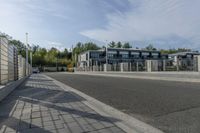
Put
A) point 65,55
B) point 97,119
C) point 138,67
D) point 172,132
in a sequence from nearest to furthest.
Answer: point 172,132 → point 97,119 → point 138,67 → point 65,55

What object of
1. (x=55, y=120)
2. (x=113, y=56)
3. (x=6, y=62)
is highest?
(x=113, y=56)

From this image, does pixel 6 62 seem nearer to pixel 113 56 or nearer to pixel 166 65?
pixel 166 65

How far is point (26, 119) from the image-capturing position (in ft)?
16.4

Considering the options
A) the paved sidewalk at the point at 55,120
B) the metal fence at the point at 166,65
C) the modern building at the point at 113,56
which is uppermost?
the modern building at the point at 113,56

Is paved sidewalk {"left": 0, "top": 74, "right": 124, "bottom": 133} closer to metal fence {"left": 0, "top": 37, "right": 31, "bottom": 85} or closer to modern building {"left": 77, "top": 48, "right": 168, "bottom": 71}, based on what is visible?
metal fence {"left": 0, "top": 37, "right": 31, "bottom": 85}

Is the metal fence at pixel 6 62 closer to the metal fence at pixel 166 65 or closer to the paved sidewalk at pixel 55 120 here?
the paved sidewalk at pixel 55 120

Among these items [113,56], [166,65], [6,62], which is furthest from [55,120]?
[113,56]

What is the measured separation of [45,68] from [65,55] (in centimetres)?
2741

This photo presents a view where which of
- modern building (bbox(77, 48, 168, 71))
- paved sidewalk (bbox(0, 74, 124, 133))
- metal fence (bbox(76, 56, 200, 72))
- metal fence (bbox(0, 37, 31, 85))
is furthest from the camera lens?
modern building (bbox(77, 48, 168, 71))

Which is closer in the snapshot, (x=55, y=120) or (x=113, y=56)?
(x=55, y=120)

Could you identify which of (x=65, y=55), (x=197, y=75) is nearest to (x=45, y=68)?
(x=65, y=55)

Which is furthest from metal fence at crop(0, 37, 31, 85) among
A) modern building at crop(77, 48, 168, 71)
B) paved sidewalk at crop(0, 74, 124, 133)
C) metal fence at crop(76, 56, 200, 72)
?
modern building at crop(77, 48, 168, 71)

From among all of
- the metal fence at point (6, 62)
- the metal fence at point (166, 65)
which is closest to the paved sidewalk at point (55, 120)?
the metal fence at point (6, 62)

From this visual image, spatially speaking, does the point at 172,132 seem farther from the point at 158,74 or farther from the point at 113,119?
the point at 158,74
